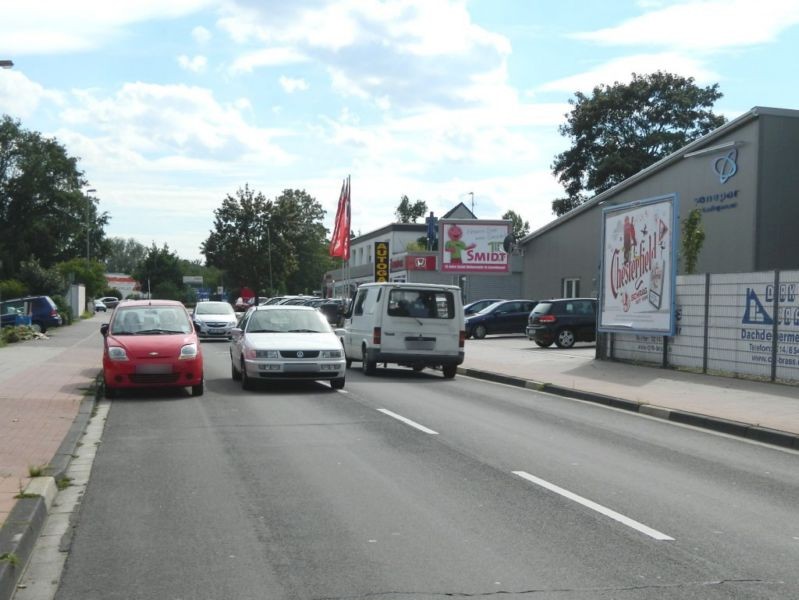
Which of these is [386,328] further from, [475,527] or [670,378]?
[475,527]

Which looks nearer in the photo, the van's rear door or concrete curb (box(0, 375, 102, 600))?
concrete curb (box(0, 375, 102, 600))

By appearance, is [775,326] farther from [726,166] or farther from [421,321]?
[726,166]

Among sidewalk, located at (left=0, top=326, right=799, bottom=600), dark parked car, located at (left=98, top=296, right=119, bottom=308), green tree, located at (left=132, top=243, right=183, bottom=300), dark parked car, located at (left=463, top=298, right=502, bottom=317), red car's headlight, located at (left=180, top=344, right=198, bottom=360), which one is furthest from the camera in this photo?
green tree, located at (left=132, top=243, right=183, bottom=300)

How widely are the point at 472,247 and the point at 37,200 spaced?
45.3 meters

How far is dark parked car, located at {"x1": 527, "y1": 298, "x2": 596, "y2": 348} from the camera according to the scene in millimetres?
30641

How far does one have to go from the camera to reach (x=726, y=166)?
30828 mm

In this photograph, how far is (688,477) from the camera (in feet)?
28.8

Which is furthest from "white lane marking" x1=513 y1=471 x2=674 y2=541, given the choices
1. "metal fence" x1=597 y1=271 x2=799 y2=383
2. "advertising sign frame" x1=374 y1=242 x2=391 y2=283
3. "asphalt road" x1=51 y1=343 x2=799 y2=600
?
"advertising sign frame" x1=374 y1=242 x2=391 y2=283

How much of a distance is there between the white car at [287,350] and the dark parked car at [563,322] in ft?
46.9

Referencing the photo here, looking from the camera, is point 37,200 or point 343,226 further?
point 37,200

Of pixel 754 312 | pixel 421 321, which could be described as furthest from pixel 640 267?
pixel 421 321

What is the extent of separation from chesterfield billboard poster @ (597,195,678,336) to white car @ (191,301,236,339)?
1623 cm

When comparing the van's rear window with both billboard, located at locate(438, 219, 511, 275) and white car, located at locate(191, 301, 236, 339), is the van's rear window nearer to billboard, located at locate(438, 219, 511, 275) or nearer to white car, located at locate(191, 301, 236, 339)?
white car, located at locate(191, 301, 236, 339)

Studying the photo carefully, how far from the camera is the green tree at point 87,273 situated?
64188mm
